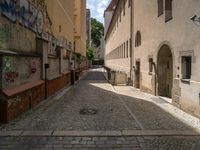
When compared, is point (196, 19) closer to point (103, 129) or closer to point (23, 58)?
point (103, 129)

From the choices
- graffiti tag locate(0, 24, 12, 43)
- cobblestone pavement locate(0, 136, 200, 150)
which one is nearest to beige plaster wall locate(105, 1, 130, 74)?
graffiti tag locate(0, 24, 12, 43)

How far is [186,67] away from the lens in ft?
38.1

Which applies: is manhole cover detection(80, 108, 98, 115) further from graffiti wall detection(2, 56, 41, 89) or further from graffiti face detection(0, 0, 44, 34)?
graffiti face detection(0, 0, 44, 34)

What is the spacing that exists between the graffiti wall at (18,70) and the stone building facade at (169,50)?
5.66 m

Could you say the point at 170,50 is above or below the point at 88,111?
above

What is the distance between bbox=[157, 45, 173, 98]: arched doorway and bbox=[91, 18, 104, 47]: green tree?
84400 mm

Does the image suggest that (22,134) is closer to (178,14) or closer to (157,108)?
(157,108)

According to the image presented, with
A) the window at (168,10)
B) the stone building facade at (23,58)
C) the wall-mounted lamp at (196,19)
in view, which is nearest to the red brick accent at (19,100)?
the stone building facade at (23,58)

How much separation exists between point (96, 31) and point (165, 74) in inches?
3423

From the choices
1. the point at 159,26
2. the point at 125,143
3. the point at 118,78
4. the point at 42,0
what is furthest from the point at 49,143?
the point at 118,78

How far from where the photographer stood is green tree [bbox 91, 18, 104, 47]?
99.5m

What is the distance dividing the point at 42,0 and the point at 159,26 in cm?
623

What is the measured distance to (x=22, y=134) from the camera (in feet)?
25.6

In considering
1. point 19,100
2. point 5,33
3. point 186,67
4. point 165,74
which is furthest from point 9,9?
point 165,74
